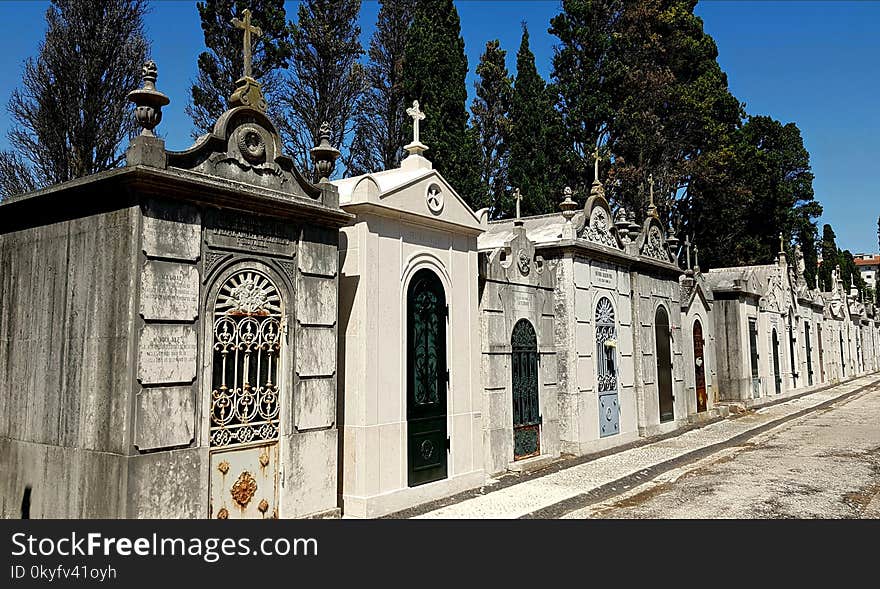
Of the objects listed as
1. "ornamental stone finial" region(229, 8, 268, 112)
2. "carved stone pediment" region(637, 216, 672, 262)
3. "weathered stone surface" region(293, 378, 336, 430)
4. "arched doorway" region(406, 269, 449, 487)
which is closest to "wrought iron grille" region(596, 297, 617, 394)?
"carved stone pediment" region(637, 216, 672, 262)

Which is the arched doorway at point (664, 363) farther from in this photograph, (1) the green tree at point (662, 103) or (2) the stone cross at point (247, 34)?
(1) the green tree at point (662, 103)

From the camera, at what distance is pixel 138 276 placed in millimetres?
5617

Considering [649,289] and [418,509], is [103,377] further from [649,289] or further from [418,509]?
[649,289]

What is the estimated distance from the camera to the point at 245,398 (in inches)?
254

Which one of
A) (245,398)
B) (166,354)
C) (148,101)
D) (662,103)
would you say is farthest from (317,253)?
(662,103)

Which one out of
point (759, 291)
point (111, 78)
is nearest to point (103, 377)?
point (111, 78)

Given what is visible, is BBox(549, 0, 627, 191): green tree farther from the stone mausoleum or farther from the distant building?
the distant building

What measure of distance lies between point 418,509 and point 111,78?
14914 mm

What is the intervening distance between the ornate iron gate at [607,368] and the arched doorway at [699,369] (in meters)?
5.32

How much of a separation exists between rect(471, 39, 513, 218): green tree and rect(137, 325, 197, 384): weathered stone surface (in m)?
22.4

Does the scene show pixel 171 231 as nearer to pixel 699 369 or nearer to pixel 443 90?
pixel 699 369

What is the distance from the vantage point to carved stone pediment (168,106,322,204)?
6.15 meters

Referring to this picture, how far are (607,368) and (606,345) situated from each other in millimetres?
451

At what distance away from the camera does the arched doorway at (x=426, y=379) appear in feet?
27.5
